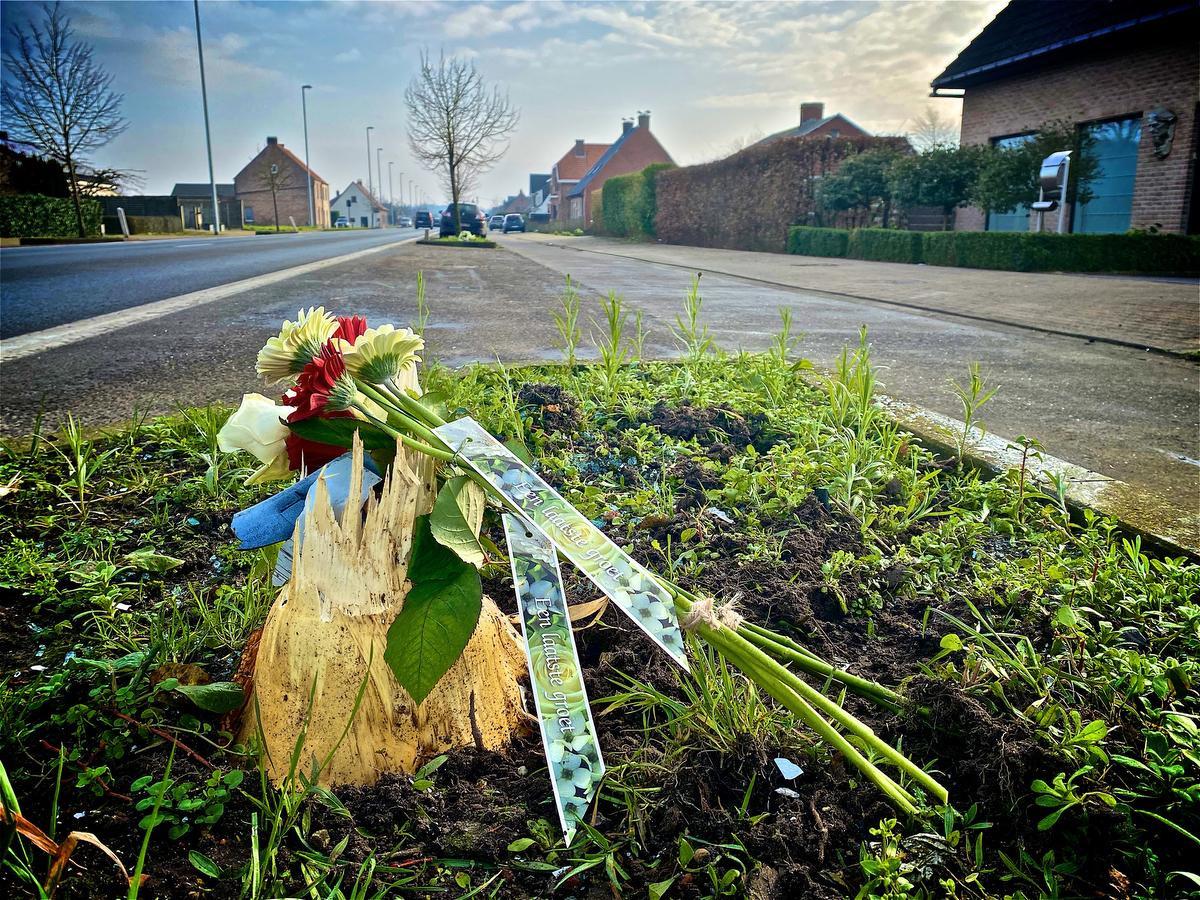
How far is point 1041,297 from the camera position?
8.39 metres

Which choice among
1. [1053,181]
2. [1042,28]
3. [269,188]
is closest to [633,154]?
[269,188]

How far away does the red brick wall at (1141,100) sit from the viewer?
15.0m

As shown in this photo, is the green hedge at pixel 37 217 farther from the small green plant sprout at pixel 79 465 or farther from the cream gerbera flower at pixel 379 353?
the cream gerbera flower at pixel 379 353

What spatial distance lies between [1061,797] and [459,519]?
0.89 meters

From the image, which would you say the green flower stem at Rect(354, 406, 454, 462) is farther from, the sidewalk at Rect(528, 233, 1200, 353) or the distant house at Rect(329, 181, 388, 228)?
the distant house at Rect(329, 181, 388, 228)

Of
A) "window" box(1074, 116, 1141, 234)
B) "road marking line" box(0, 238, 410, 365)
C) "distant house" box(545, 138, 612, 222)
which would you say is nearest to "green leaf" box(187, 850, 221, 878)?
"road marking line" box(0, 238, 410, 365)

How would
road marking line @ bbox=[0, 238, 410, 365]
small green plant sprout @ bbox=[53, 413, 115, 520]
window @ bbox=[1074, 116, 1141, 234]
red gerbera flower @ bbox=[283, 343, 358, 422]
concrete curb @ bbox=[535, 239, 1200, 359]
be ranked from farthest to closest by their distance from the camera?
window @ bbox=[1074, 116, 1141, 234] → concrete curb @ bbox=[535, 239, 1200, 359] → road marking line @ bbox=[0, 238, 410, 365] → small green plant sprout @ bbox=[53, 413, 115, 520] → red gerbera flower @ bbox=[283, 343, 358, 422]

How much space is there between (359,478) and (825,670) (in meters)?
0.78

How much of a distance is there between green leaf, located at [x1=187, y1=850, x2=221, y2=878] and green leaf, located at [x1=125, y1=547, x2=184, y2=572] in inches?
34.7

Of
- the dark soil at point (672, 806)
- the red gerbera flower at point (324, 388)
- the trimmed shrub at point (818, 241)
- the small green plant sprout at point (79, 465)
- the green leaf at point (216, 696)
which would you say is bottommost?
the dark soil at point (672, 806)

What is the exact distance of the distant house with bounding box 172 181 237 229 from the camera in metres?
60.5

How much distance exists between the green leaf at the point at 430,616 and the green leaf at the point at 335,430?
20cm

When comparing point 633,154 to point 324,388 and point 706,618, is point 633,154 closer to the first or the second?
point 324,388

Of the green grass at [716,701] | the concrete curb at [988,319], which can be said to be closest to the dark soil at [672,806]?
the green grass at [716,701]
